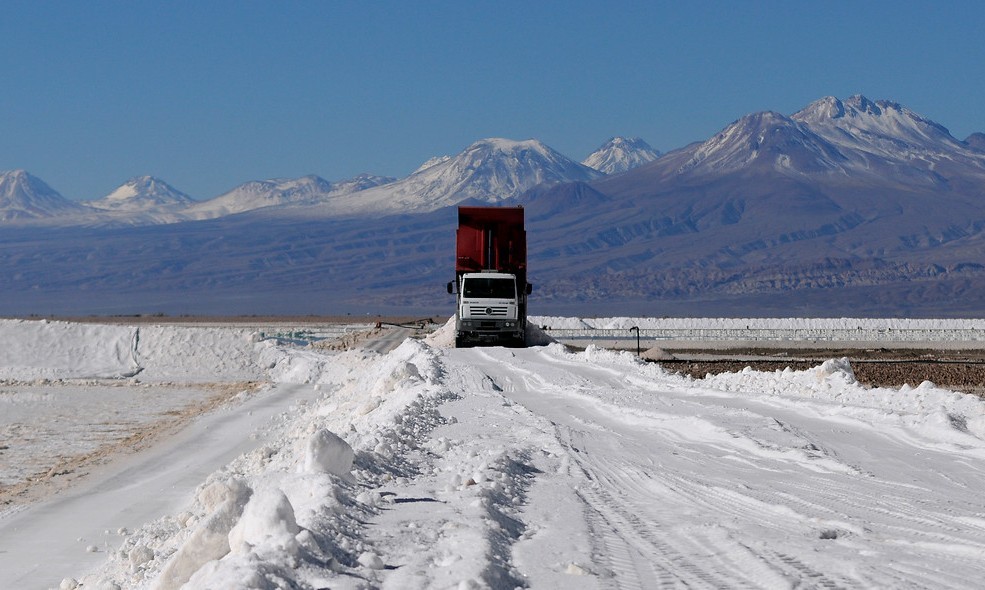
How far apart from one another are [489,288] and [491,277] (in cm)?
36

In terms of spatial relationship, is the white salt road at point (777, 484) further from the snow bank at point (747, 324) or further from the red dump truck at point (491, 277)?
the snow bank at point (747, 324)

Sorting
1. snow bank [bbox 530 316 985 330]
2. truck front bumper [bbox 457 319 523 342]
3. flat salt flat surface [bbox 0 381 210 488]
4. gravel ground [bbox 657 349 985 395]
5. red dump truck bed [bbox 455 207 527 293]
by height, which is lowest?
flat salt flat surface [bbox 0 381 210 488]

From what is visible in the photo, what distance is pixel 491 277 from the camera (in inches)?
1431

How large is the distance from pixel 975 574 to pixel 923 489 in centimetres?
358

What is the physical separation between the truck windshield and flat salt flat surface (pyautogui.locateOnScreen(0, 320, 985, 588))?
13.3 meters

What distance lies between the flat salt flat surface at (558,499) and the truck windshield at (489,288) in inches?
525

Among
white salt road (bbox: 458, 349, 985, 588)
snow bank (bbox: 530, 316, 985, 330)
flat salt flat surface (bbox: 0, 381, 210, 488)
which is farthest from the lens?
snow bank (bbox: 530, 316, 985, 330)

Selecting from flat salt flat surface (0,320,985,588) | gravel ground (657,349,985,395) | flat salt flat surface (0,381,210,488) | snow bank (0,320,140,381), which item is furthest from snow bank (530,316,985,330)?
flat salt flat surface (0,320,985,588)

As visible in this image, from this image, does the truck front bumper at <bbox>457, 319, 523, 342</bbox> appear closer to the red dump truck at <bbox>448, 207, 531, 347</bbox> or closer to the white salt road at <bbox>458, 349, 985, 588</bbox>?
the red dump truck at <bbox>448, 207, 531, 347</bbox>

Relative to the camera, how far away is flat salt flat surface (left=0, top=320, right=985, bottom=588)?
7914 mm

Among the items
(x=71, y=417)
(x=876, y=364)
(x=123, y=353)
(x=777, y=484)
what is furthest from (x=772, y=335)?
(x=777, y=484)

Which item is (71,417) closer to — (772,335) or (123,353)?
(123,353)

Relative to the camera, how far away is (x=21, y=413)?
95.1 feet

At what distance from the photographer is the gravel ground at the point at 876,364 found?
3066 centimetres
